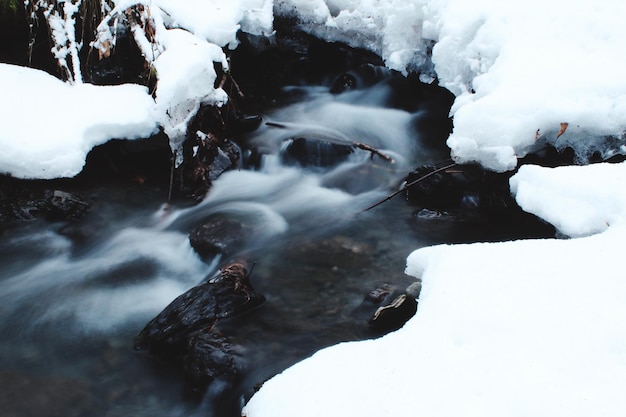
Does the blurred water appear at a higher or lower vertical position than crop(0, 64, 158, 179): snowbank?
lower

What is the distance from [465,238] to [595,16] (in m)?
2.25

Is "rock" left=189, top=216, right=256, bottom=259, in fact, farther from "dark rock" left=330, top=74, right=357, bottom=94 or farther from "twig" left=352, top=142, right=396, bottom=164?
"dark rock" left=330, top=74, right=357, bottom=94

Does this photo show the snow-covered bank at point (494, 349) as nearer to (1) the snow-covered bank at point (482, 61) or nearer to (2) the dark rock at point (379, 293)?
(2) the dark rock at point (379, 293)

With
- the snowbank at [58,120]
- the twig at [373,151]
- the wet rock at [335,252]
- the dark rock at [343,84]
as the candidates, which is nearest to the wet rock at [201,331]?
the wet rock at [335,252]

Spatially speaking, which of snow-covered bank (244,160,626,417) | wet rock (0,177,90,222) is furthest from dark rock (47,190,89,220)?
snow-covered bank (244,160,626,417)

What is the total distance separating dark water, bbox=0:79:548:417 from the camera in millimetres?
2881

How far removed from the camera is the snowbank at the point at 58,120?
4.09 metres

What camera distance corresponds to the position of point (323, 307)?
11.0ft

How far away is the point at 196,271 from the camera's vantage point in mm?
3881

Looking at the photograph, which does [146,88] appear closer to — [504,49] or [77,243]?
[77,243]

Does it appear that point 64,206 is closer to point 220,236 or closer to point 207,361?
point 220,236

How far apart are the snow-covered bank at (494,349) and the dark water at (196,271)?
90cm

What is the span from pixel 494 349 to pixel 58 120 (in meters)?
3.89

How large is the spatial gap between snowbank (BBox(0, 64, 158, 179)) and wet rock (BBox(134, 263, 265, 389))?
70.1 inches
